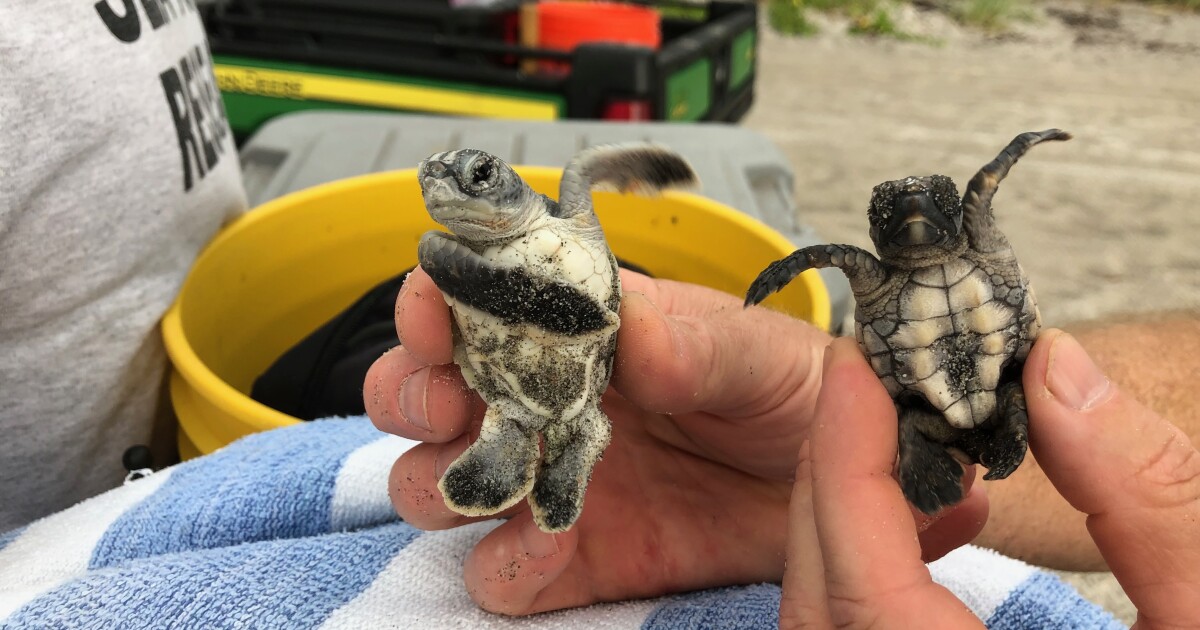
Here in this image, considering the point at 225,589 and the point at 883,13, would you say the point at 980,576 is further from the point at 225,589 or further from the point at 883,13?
the point at 883,13

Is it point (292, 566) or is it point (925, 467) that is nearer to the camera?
point (925, 467)

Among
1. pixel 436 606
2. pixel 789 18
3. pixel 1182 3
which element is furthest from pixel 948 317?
pixel 1182 3

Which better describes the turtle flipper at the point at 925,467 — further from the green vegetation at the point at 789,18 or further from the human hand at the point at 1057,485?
the green vegetation at the point at 789,18

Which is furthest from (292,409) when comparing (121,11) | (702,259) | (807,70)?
(807,70)

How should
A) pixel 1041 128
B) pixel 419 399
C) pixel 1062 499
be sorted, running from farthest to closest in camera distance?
pixel 1041 128, pixel 1062 499, pixel 419 399

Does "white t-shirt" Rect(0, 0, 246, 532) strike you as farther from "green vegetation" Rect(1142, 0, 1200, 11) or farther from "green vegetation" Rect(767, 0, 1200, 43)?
"green vegetation" Rect(1142, 0, 1200, 11)
